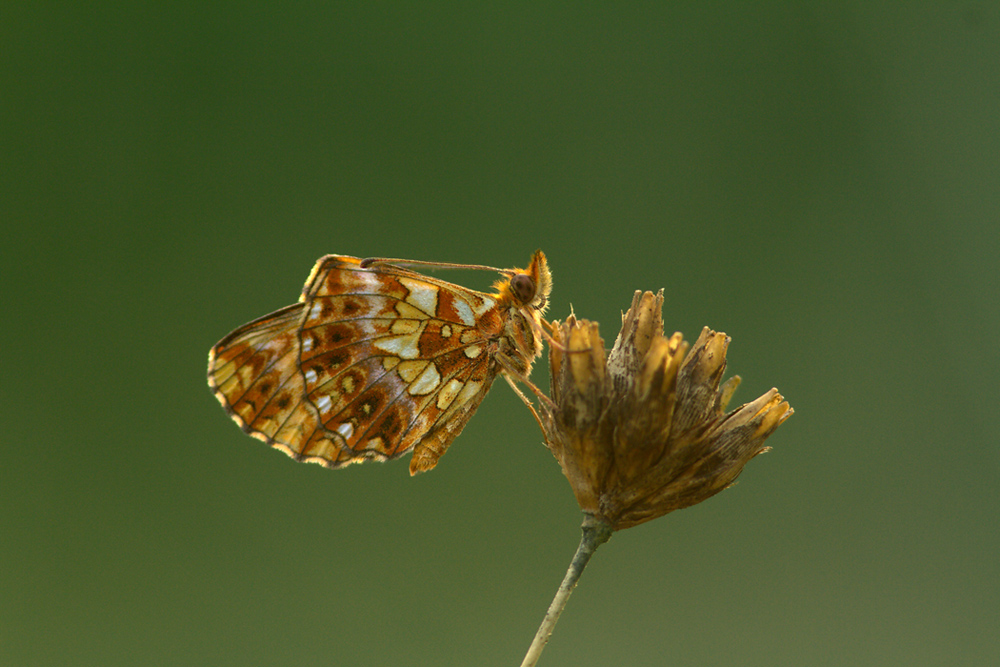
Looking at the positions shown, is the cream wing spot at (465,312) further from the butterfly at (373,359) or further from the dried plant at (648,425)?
the dried plant at (648,425)

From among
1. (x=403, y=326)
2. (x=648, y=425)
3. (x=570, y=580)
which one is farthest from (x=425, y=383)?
(x=570, y=580)

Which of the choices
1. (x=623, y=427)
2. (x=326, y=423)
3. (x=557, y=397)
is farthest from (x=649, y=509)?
(x=326, y=423)

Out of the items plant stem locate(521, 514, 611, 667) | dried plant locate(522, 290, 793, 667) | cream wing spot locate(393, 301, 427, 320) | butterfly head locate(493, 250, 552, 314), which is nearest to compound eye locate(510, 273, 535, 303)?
butterfly head locate(493, 250, 552, 314)

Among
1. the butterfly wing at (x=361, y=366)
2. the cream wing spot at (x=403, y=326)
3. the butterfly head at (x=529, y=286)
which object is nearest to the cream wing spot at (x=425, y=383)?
the butterfly wing at (x=361, y=366)

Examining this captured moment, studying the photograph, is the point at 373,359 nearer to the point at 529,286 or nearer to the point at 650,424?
the point at 529,286

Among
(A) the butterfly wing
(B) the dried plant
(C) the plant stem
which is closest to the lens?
(C) the plant stem

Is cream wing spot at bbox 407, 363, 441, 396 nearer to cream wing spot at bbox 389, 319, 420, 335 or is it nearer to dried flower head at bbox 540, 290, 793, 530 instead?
cream wing spot at bbox 389, 319, 420, 335

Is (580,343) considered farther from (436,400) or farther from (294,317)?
(294,317)
